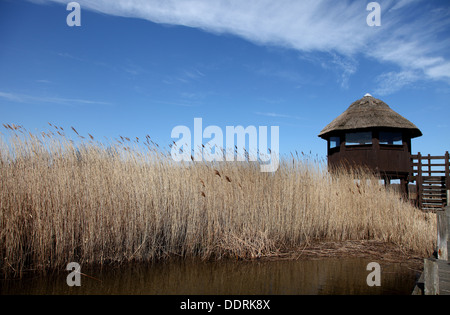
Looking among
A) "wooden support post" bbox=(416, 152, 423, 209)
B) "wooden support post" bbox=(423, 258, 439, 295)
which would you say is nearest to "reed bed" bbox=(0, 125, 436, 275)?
"wooden support post" bbox=(423, 258, 439, 295)

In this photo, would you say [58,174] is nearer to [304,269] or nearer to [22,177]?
[22,177]

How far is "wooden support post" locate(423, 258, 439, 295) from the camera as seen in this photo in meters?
3.71

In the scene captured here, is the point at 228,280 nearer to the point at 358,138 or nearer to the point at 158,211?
the point at 158,211

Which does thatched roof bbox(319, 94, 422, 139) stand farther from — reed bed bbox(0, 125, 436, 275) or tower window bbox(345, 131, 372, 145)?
reed bed bbox(0, 125, 436, 275)

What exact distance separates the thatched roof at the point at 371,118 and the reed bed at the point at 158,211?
8.92 m

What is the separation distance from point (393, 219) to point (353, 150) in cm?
852

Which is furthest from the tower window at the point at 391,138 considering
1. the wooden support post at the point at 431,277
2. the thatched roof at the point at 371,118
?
the wooden support post at the point at 431,277

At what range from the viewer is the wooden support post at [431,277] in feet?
12.2

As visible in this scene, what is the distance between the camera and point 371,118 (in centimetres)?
1727

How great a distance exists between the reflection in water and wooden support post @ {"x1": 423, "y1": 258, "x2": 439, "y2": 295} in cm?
119

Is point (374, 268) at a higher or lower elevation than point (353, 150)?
lower

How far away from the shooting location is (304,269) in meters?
6.05
